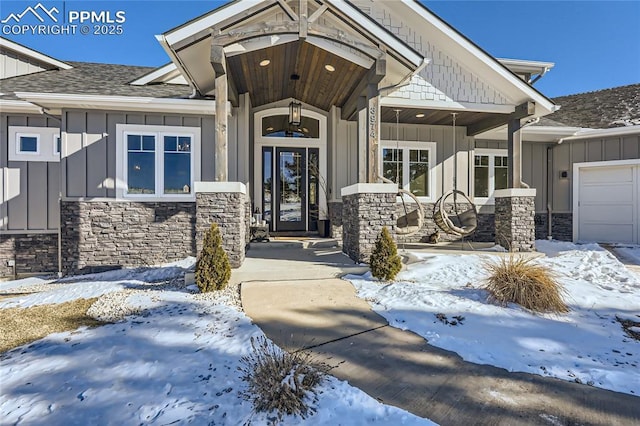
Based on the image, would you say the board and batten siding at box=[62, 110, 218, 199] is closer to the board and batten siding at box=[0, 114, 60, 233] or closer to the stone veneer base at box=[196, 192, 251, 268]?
the board and batten siding at box=[0, 114, 60, 233]

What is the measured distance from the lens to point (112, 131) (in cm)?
691

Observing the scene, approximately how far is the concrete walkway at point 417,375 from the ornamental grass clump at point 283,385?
29 centimetres

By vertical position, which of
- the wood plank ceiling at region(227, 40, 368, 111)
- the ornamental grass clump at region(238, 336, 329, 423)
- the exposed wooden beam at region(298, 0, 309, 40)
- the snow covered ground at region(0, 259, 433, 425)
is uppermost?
the exposed wooden beam at region(298, 0, 309, 40)

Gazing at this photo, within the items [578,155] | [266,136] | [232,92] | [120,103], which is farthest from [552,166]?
[120,103]

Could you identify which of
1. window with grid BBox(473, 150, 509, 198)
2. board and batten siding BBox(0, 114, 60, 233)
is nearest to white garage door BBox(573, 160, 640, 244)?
window with grid BBox(473, 150, 509, 198)

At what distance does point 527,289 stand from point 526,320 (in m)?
0.50

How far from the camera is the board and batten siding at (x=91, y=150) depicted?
6.77m

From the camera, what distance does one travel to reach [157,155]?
707 cm

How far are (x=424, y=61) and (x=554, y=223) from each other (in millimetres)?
6940

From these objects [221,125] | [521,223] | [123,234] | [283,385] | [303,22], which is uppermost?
[303,22]

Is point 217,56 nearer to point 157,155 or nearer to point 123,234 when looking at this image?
point 157,155

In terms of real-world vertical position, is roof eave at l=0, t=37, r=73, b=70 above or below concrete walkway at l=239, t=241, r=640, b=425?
above

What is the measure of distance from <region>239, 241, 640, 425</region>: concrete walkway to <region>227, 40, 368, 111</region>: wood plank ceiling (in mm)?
3960

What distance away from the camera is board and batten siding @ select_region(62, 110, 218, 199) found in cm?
677
